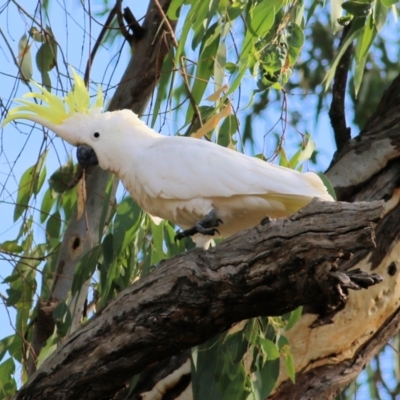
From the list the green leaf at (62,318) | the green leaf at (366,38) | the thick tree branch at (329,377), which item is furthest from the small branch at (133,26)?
the thick tree branch at (329,377)

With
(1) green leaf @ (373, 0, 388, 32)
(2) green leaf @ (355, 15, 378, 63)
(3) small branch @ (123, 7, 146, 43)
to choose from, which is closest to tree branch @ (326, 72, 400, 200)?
(2) green leaf @ (355, 15, 378, 63)

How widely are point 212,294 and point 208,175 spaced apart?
0.42 m

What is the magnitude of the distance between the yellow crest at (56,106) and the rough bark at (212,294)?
63cm

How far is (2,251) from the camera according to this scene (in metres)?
2.43

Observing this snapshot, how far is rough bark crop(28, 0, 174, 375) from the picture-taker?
2.75 metres

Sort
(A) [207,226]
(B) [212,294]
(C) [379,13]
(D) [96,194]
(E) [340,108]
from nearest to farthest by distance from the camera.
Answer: (B) [212,294] → (A) [207,226] → (C) [379,13] → (D) [96,194] → (E) [340,108]

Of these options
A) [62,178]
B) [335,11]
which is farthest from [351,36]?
[62,178]

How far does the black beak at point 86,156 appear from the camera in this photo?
243 cm

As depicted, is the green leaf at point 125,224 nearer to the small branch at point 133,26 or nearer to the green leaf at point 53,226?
the green leaf at point 53,226

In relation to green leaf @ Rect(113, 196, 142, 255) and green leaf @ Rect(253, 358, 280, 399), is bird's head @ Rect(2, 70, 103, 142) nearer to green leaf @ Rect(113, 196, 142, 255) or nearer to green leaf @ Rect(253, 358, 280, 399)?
green leaf @ Rect(113, 196, 142, 255)

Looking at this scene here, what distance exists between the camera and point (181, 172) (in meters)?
2.21

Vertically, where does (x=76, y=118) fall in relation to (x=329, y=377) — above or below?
above

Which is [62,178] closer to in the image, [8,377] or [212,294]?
[8,377]

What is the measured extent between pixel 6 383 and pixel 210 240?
76 cm
